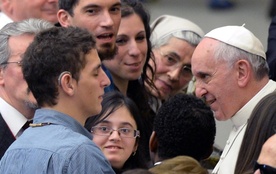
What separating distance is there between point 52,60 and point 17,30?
1.12m

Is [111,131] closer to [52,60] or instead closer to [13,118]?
[13,118]

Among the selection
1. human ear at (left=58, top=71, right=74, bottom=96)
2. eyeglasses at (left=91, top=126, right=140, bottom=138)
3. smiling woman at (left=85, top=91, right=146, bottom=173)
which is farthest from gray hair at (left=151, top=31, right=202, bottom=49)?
human ear at (left=58, top=71, right=74, bottom=96)

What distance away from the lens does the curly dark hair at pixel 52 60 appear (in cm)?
484

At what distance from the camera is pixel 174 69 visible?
7430 millimetres

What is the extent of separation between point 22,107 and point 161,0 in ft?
26.7

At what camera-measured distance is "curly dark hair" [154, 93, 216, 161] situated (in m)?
5.50

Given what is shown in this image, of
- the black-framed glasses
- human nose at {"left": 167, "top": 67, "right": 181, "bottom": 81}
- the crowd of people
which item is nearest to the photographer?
the black-framed glasses

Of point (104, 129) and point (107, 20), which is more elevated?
point (107, 20)

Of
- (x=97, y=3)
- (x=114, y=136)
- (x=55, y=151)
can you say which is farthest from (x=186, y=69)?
(x=55, y=151)

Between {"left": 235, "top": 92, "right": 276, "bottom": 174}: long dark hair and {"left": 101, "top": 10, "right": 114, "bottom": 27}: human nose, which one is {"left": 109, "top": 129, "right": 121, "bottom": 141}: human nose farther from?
{"left": 235, "top": 92, "right": 276, "bottom": 174}: long dark hair

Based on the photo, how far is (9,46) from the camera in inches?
231

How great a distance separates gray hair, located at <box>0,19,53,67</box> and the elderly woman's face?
1.71 meters

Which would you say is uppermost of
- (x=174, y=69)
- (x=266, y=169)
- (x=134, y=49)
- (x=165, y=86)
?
(x=266, y=169)

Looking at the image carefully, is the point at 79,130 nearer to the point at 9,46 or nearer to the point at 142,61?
the point at 9,46
